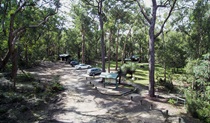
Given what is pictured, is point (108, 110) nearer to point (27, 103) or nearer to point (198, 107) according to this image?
point (198, 107)

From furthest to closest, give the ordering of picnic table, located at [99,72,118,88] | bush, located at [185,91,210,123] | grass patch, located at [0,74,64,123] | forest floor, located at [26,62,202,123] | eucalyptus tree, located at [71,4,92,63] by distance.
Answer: eucalyptus tree, located at [71,4,92,63]
picnic table, located at [99,72,118,88]
grass patch, located at [0,74,64,123]
forest floor, located at [26,62,202,123]
bush, located at [185,91,210,123]

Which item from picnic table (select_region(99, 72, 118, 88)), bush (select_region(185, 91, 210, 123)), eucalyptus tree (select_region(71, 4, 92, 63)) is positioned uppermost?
eucalyptus tree (select_region(71, 4, 92, 63))

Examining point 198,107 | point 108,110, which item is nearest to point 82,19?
point 108,110

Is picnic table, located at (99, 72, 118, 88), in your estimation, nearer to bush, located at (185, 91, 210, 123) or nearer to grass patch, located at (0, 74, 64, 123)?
grass patch, located at (0, 74, 64, 123)

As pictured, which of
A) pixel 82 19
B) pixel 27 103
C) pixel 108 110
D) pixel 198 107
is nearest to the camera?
pixel 198 107

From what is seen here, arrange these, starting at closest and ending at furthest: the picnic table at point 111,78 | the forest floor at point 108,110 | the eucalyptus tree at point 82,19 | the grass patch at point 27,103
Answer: the forest floor at point 108,110
the grass patch at point 27,103
the picnic table at point 111,78
the eucalyptus tree at point 82,19

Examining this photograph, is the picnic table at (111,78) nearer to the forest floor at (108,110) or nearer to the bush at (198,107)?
the forest floor at (108,110)

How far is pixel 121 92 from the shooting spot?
1820 centimetres

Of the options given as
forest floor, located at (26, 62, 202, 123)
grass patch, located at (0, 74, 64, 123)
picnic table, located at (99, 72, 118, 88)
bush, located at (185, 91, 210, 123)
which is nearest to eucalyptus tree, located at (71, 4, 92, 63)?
picnic table, located at (99, 72, 118, 88)

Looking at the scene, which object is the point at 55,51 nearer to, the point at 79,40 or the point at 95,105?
the point at 79,40

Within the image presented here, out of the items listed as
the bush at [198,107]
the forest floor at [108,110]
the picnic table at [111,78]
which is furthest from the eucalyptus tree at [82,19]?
the bush at [198,107]

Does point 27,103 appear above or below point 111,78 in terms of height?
below

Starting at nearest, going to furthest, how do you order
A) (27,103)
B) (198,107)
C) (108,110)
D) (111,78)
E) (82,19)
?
(198,107) → (108,110) → (27,103) → (111,78) → (82,19)

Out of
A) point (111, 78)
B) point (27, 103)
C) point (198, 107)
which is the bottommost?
point (27, 103)
